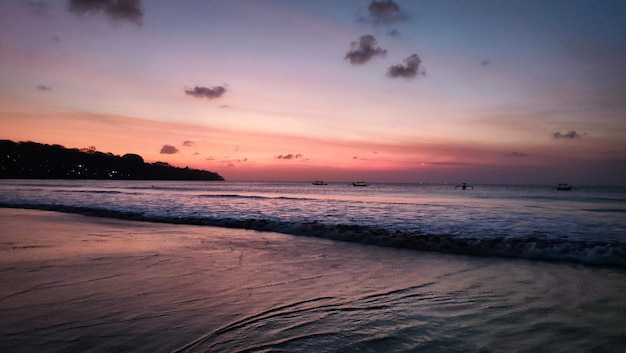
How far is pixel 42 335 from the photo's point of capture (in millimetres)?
3402

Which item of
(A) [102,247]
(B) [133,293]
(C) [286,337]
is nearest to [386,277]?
(C) [286,337]

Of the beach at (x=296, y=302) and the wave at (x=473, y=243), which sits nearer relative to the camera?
the beach at (x=296, y=302)

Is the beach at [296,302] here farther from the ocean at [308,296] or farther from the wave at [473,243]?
the wave at [473,243]

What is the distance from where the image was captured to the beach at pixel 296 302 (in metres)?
3.40

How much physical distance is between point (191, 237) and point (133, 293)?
19.9 ft

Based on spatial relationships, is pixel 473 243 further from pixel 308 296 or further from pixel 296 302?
pixel 296 302

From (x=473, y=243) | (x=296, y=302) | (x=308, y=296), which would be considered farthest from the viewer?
(x=473, y=243)

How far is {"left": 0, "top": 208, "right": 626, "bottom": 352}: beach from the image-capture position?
3396 mm

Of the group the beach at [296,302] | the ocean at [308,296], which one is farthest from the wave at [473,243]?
the beach at [296,302]

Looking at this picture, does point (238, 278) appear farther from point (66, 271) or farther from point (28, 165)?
point (28, 165)

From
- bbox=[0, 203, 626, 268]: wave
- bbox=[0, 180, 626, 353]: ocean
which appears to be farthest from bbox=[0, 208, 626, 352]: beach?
bbox=[0, 203, 626, 268]: wave

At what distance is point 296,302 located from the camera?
183 inches

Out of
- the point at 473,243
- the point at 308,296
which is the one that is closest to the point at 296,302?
the point at 308,296

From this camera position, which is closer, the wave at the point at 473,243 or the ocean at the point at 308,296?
the ocean at the point at 308,296
